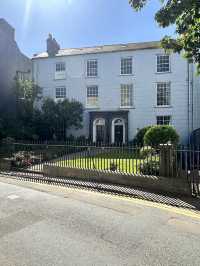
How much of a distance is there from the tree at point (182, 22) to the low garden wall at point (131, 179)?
14.0 ft

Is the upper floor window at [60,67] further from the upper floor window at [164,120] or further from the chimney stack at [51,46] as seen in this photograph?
the upper floor window at [164,120]

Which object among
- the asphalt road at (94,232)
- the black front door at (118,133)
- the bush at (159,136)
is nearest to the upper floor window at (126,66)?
the black front door at (118,133)

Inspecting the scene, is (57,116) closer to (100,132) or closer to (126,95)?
(100,132)

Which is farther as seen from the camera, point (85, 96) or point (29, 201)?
point (85, 96)

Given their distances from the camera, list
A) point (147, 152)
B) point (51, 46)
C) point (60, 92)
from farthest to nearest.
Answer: point (51, 46) → point (60, 92) → point (147, 152)

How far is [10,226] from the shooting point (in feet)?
22.7

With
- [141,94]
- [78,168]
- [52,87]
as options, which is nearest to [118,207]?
[78,168]

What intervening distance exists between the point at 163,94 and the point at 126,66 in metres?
4.34

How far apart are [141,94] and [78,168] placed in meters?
19.8

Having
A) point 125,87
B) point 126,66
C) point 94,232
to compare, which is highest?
point 126,66

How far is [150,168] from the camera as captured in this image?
1132 centimetres

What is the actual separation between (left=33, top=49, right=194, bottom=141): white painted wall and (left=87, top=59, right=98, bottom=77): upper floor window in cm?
35

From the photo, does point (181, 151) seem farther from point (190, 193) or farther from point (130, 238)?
point (130, 238)

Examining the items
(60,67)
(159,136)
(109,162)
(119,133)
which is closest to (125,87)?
(119,133)
